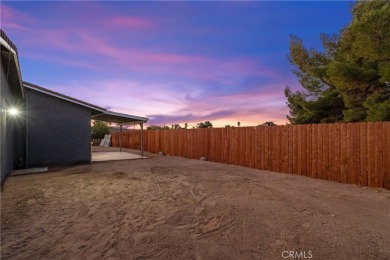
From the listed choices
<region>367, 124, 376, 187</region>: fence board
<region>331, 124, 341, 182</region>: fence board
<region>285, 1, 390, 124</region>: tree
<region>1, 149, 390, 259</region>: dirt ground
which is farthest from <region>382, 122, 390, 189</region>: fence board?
<region>285, 1, 390, 124</region>: tree

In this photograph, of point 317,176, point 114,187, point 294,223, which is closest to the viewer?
point 294,223

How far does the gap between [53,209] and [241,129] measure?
8707 mm

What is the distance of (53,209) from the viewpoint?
16.1 ft

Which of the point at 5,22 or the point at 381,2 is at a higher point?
the point at 381,2

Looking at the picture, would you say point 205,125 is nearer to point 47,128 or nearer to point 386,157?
point 47,128

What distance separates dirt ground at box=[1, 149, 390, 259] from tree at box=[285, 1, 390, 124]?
18.1ft

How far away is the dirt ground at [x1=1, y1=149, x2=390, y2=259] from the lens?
3.23 m

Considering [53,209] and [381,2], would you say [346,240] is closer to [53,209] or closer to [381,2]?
[53,209]

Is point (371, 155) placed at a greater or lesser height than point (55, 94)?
lesser

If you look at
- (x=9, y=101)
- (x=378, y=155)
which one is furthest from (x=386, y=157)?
(x=9, y=101)

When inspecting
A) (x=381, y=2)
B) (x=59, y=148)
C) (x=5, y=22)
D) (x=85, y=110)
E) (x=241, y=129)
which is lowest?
(x=59, y=148)

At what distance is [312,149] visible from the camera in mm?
8570

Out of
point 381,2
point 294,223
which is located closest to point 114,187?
point 294,223

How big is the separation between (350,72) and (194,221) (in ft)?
31.9
